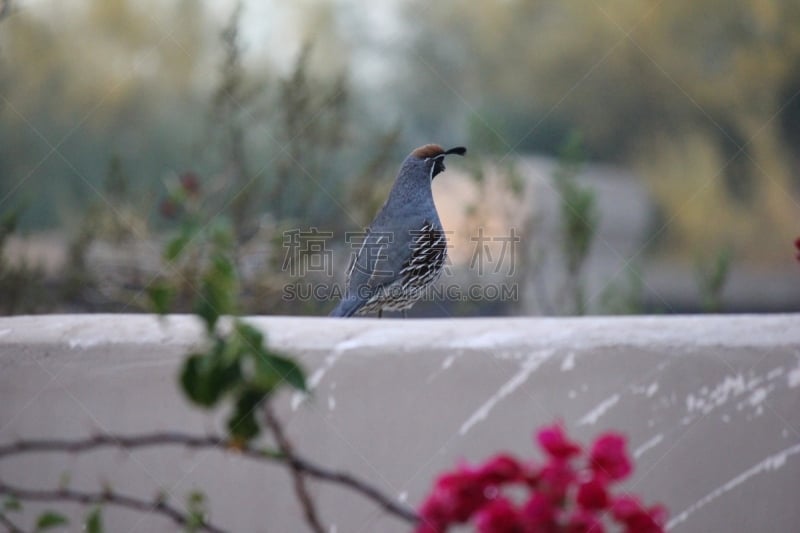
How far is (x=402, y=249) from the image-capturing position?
4.05 metres

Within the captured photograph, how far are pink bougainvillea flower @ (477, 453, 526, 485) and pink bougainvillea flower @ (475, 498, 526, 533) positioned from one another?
4cm

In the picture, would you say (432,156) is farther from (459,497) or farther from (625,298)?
(459,497)

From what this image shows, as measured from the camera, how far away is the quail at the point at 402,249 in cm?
390

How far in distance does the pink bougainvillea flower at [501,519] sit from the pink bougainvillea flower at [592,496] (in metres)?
0.10

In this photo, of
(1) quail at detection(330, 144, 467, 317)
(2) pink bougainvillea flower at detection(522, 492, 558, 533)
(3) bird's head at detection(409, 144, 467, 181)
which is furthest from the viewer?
(3) bird's head at detection(409, 144, 467, 181)

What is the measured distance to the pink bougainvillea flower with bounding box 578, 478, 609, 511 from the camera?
1230 millimetres

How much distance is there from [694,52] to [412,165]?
7.40m

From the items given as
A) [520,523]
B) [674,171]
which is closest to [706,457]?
[520,523]

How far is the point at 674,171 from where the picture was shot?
9977mm

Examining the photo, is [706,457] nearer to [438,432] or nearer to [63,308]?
[438,432]

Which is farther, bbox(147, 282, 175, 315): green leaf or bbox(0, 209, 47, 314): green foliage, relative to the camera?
bbox(0, 209, 47, 314): green foliage

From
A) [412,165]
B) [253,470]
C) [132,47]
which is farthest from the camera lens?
[132,47]

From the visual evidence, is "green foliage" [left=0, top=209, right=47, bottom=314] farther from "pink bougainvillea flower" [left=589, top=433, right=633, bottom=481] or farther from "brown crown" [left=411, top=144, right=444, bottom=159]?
"pink bougainvillea flower" [left=589, top=433, right=633, bottom=481]

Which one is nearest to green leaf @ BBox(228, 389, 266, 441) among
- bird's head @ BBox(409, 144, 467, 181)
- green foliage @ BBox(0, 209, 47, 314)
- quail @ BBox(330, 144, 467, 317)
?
quail @ BBox(330, 144, 467, 317)
